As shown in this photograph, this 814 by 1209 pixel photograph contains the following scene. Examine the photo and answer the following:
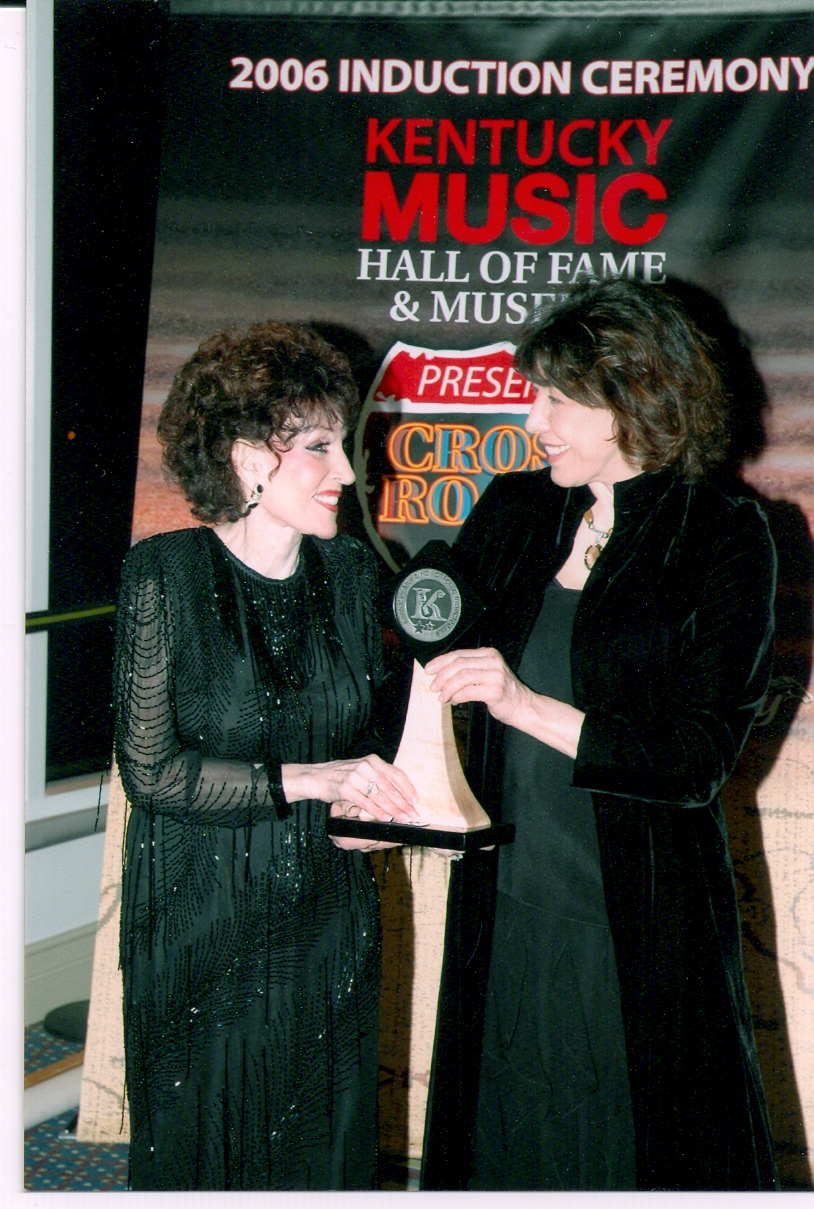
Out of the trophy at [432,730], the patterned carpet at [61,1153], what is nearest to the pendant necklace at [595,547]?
the trophy at [432,730]

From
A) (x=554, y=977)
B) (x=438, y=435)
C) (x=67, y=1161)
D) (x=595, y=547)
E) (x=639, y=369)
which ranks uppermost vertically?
(x=639, y=369)

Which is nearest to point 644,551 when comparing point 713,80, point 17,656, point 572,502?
point 572,502

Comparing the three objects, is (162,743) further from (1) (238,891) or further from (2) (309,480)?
(2) (309,480)

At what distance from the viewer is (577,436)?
1.72 meters

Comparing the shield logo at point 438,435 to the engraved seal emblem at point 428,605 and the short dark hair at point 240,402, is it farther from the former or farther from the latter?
the engraved seal emblem at point 428,605

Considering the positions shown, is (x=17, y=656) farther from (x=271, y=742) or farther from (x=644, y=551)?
(x=644, y=551)

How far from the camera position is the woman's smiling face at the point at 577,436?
5.62ft

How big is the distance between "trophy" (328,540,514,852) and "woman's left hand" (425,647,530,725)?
0.08 ft

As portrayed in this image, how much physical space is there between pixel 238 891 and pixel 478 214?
1.32 m

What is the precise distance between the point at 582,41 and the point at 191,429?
1100mm

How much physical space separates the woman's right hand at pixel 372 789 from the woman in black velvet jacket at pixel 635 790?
0.57 ft

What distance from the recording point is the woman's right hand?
1613 mm

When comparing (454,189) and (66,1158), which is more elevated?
(454,189)

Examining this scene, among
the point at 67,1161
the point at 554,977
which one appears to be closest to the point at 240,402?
the point at 554,977
